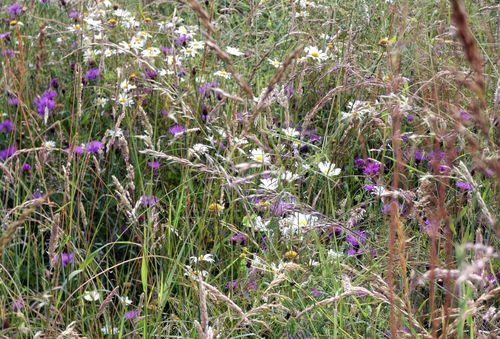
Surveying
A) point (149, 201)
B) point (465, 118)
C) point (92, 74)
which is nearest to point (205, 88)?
point (92, 74)

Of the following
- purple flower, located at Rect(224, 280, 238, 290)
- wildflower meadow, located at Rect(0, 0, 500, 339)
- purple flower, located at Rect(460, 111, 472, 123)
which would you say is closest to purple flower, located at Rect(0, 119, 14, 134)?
wildflower meadow, located at Rect(0, 0, 500, 339)

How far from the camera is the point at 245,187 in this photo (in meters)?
1.94

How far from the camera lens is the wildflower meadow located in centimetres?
116

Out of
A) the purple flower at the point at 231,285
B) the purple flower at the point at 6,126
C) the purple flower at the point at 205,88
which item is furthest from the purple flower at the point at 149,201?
the purple flower at the point at 6,126

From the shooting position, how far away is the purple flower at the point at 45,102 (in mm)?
2234

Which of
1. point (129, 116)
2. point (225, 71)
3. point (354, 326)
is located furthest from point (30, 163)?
point (354, 326)

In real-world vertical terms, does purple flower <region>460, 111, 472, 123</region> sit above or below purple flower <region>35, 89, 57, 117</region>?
above

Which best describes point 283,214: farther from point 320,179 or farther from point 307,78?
point 307,78

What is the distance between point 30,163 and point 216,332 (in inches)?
45.6

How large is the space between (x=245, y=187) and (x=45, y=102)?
0.73m

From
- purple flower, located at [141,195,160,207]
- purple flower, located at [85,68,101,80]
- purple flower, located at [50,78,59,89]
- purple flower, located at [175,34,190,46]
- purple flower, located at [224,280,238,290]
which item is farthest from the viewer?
purple flower, located at [175,34,190,46]

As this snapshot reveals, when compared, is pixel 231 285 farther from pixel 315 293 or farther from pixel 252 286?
pixel 315 293

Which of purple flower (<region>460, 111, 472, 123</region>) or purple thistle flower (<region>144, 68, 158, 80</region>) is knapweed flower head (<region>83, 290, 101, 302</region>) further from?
purple thistle flower (<region>144, 68, 158, 80</region>)

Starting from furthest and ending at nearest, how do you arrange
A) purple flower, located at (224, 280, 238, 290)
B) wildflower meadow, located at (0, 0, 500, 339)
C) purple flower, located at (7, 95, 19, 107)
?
purple flower, located at (7, 95, 19, 107) < purple flower, located at (224, 280, 238, 290) < wildflower meadow, located at (0, 0, 500, 339)
